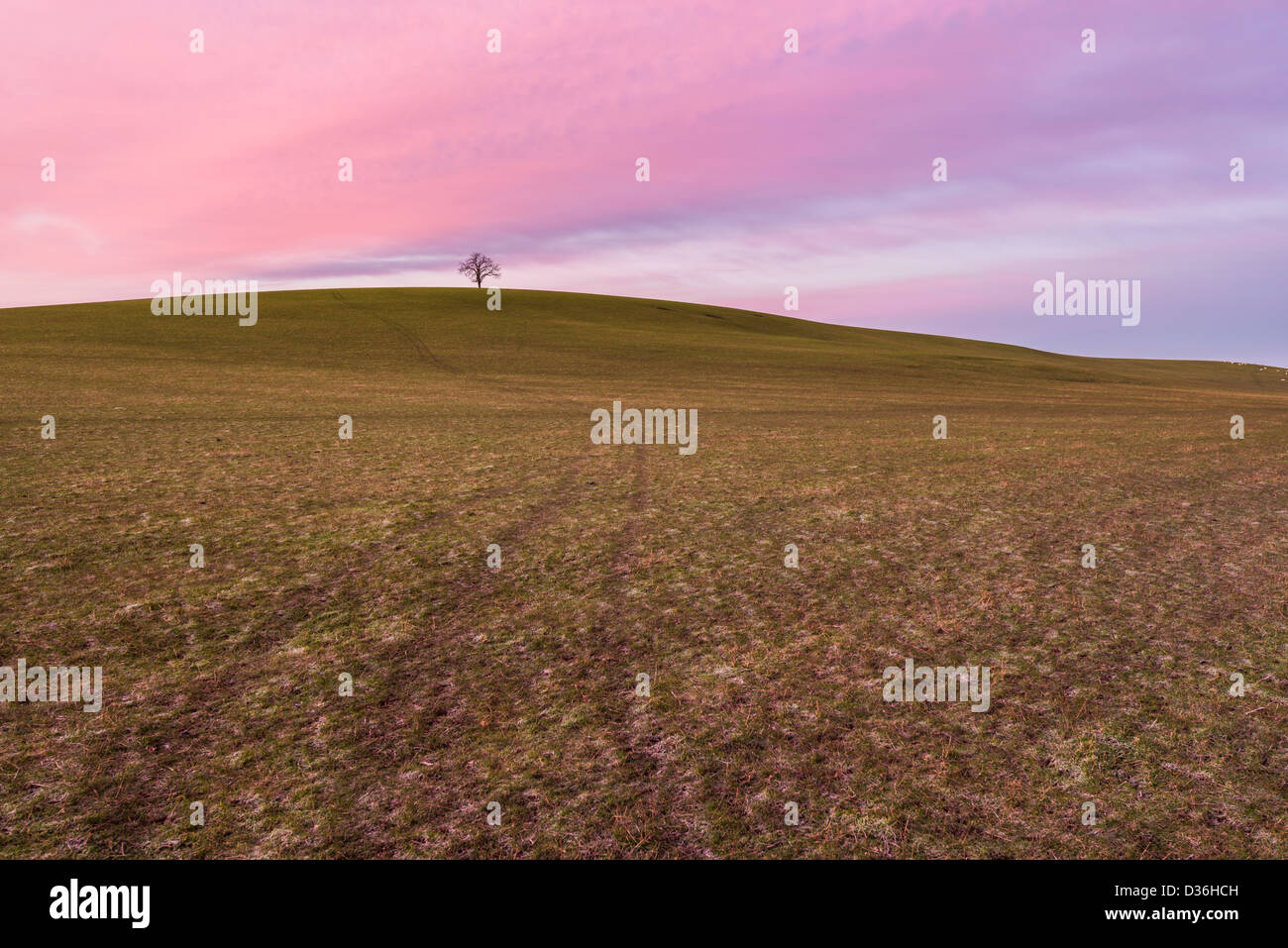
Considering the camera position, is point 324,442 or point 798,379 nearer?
point 324,442

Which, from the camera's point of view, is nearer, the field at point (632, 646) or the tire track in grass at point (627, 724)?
the tire track in grass at point (627, 724)

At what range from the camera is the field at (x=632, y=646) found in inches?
218

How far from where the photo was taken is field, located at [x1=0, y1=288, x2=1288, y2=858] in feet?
18.1

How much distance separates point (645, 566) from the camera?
1153 cm

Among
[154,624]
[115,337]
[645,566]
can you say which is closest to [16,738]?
[154,624]

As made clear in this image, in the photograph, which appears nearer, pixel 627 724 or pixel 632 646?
pixel 627 724

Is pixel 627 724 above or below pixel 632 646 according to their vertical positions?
below

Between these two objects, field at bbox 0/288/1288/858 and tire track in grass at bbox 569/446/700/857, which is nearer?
tire track in grass at bbox 569/446/700/857

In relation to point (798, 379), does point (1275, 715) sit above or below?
below

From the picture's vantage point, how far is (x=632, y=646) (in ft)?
28.2
